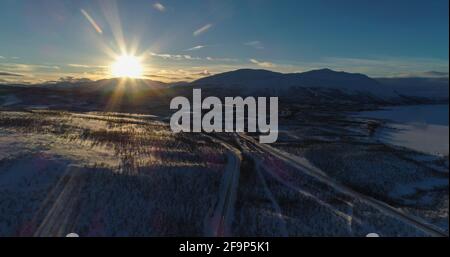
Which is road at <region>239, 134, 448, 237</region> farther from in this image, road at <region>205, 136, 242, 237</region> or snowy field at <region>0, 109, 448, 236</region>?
road at <region>205, 136, 242, 237</region>

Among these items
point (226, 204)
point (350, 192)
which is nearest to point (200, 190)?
point (226, 204)

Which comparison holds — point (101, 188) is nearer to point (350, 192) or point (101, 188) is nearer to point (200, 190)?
point (200, 190)

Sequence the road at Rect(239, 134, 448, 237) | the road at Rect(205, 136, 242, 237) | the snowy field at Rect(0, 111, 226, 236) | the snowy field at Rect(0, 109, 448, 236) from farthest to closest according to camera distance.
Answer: the road at Rect(239, 134, 448, 237)
the snowy field at Rect(0, 109, 448, 236)
the road at Rect(205, 136, 242, 237)
the snowy field at Rect(0, 111, 226, 236)

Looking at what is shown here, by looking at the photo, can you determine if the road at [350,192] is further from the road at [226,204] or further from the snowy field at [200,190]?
the road at [226,204]

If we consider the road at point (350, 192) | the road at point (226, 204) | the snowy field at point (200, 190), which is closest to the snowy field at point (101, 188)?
the snowy field at point (200, 190)

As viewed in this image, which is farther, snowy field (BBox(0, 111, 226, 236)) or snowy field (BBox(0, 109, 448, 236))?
snowy field (BBox(0, 109, 448, 236))

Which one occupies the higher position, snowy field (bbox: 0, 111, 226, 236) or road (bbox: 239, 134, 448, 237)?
snowy field (bbox: 0, 111, 226, 236)

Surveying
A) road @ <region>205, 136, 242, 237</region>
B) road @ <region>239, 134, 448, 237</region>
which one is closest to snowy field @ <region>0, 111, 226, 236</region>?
road @ <region>205, 136, 242, 237</region>
